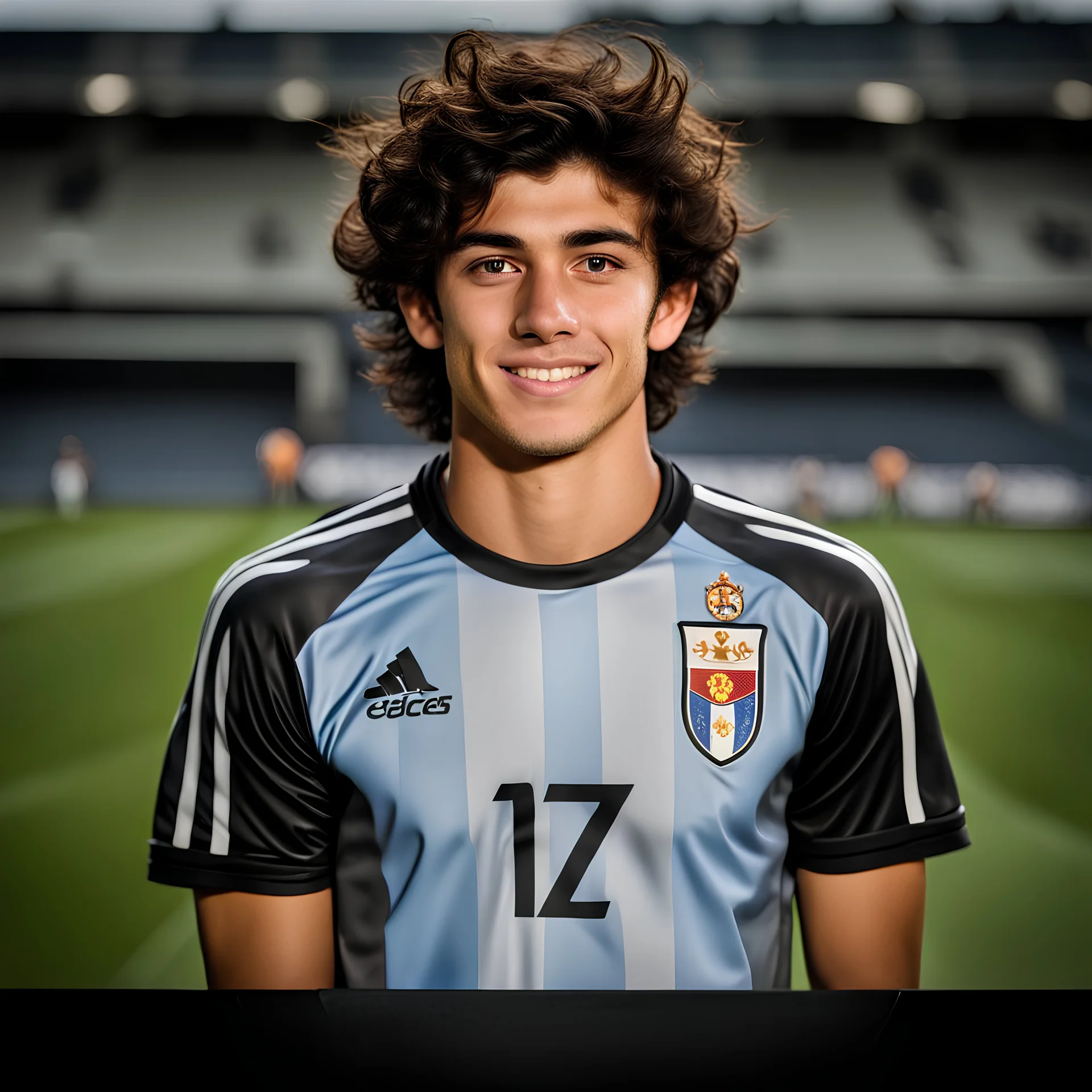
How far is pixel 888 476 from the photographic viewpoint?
1484 mm

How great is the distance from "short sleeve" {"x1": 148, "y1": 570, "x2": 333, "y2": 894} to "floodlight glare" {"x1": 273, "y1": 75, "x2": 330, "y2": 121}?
2.41ft

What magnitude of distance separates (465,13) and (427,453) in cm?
59

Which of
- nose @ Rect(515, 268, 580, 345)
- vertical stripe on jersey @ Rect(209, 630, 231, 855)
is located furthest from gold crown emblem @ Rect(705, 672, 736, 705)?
vertical stripe on jersey @ Rect(209, 630, 231, 855)

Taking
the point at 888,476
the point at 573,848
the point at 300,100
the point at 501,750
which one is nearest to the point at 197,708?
the point at 501,750

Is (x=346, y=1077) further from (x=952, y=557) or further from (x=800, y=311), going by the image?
(x=800, y=311)

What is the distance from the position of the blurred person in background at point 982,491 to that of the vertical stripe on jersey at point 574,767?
0.75m

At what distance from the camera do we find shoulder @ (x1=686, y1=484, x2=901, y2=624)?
1.05 metres

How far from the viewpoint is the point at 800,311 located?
5.07 ft

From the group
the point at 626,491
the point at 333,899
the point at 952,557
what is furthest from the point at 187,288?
the point at 952,557

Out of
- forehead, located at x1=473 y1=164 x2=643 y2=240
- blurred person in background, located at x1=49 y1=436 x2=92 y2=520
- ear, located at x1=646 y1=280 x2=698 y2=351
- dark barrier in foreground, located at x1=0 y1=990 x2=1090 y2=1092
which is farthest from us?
blurred person in background, located at x1=49 y1=436 x2=92 y2=520

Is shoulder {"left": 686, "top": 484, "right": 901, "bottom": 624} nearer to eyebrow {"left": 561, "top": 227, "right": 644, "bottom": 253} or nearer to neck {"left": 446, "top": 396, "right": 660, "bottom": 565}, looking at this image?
neck {"left": 446, "top": 396, "right": 660, "bottom": 565}

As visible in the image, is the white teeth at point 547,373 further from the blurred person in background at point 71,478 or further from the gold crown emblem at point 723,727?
the blurred person in background at point 71,478

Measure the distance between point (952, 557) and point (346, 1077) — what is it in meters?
1.11

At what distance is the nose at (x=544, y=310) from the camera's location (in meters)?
0.99
